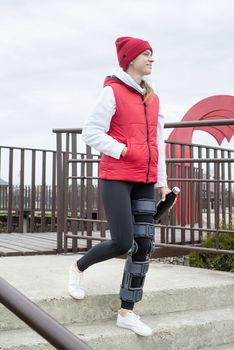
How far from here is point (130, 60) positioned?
2.95m

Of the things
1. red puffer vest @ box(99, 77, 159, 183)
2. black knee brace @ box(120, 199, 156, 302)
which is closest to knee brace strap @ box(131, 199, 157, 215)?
black knee brace @ box(120, 199, 156, 302)

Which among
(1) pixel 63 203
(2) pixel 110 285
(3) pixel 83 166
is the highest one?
(3) pixel 83 166

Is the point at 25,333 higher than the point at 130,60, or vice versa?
the point at 130,60

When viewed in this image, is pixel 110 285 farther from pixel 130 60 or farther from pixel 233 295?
pixel 130 60

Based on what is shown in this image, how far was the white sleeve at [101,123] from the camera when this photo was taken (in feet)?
9.30

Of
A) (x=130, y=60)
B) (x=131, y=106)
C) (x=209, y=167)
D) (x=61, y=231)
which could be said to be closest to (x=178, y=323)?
(x=131, y=106)

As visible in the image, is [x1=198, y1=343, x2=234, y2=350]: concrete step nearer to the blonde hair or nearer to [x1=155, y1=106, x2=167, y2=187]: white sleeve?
[x1=155, y1=106, x2=167, y2=187]: white sleeve

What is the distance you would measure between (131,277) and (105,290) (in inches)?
20.6

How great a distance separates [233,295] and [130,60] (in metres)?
1.94

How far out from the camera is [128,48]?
293cm

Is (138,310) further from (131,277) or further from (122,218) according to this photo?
(122,218)

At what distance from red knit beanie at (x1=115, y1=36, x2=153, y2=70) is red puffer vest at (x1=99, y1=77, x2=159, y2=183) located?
0.38 feet

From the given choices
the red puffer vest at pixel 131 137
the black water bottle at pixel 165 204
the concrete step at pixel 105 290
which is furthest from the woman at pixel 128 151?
the concrete step at pixel 105 290

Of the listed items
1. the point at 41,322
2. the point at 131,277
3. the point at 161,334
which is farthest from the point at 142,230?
the point at 41,322
